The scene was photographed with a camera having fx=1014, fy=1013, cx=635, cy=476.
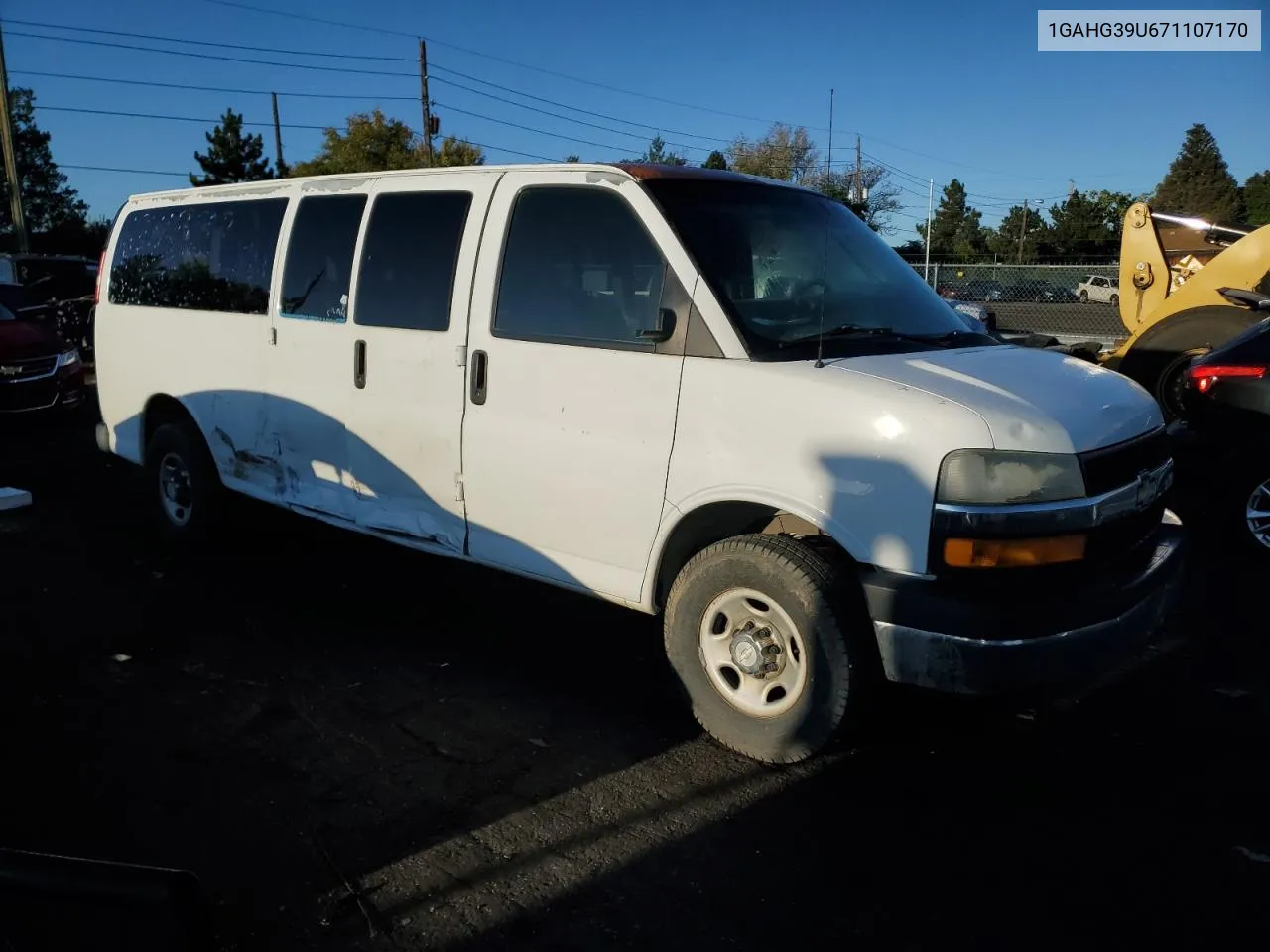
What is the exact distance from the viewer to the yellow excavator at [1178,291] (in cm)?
948

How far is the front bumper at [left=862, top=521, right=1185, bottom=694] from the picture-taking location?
3.20 metres

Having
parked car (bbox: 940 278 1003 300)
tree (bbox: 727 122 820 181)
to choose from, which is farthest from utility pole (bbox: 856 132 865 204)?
parked car (bbox: 940 278 1003 300)

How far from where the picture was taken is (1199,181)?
8669 centimetres

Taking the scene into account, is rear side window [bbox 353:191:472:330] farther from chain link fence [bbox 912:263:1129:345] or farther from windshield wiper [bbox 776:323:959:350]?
chain link fence [bbox 912:263:1129:345]

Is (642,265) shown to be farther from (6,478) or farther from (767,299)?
(6,478)

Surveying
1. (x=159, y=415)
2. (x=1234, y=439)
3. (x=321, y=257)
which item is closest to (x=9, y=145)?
(x=159, y=415)

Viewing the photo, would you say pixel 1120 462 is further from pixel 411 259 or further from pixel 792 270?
pixel 411 259

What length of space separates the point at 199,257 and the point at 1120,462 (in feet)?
16.7

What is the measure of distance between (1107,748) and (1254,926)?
1089 millimetres

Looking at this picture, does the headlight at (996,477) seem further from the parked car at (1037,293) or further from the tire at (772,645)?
the parked car at (1037,293)

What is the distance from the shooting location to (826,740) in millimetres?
3506

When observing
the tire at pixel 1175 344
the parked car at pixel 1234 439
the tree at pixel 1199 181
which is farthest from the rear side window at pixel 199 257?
the tree at pixel 1199 181

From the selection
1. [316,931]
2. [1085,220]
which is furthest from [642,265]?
[1085,220]

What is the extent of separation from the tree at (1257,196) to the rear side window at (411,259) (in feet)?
270
